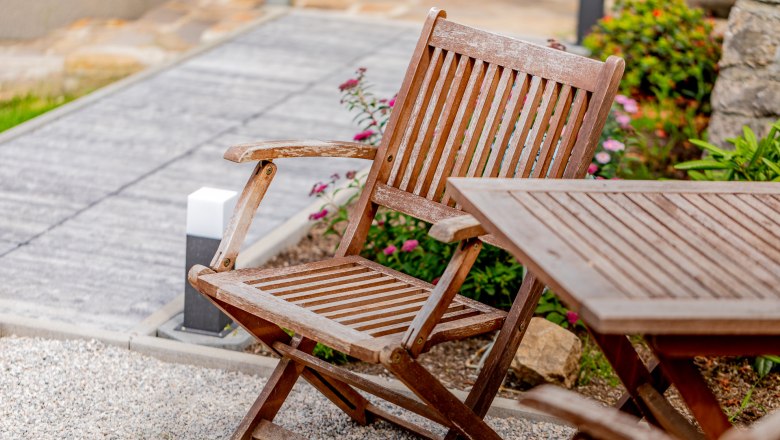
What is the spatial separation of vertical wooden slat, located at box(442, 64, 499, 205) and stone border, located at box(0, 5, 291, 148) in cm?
332

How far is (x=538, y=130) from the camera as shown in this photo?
127 inches

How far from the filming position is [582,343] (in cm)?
400

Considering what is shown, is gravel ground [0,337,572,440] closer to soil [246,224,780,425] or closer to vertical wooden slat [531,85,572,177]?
soil [246,224,780,425]

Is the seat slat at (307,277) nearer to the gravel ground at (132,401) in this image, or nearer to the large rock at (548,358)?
the gravel ground at (132,401)

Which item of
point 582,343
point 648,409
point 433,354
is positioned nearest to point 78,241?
point 433,354

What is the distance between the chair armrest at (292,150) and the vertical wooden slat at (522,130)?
0.44 meters

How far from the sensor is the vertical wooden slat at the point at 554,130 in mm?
3215

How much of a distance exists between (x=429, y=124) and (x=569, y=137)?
51 centimetres

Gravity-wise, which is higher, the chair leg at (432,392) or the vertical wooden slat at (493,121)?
the vertical wooden slat at (493,121)

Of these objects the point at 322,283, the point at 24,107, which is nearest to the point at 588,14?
the point at 24,107

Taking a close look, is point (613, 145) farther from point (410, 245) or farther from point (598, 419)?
point (598, 419)

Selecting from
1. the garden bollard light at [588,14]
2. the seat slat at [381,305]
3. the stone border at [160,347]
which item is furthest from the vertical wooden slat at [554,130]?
the garden bollard light at [588,14]

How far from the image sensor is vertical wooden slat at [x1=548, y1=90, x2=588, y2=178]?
10.3 ft

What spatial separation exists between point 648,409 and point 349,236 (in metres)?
1.14
